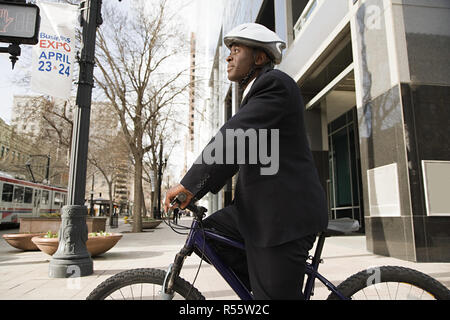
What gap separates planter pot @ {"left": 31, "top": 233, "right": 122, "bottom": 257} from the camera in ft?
21.8

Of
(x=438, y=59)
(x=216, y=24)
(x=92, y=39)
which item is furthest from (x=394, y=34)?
(x=216, y=24)

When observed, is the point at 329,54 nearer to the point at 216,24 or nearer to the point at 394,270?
the point at 394,270

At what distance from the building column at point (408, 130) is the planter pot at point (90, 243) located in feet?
20.1

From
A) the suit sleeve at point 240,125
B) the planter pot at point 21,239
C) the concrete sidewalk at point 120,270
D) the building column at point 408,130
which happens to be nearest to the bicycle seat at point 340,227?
the suit sleeve at point 240,125

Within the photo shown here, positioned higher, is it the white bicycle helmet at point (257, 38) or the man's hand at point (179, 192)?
the white bicycle helmet at point (257, 38)

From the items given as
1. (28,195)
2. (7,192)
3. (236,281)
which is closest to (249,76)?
(236,281)

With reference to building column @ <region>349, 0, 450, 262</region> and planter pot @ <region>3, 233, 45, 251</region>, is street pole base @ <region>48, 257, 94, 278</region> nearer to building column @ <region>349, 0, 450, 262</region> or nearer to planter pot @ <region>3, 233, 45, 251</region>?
planter pot @ <region>3, 233, 45, 251</region>

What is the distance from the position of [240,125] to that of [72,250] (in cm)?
494

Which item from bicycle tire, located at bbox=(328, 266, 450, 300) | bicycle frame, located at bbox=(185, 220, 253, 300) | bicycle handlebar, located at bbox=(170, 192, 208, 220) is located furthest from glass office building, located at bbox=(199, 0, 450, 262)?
bicycle handlebar, located at bbox=(170, 192, 208, 220)

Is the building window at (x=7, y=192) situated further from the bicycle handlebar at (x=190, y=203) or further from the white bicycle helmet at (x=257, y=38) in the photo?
the white bicycle helmet at (x=257, y=38)

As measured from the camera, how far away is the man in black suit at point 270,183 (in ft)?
5.24

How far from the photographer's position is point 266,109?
164 centimetres

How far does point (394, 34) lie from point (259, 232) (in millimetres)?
7302
